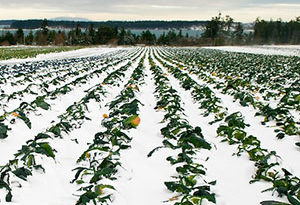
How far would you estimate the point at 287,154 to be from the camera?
13.0 ft

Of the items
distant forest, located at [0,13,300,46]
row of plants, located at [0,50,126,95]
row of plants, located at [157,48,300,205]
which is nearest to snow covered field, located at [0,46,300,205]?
row of plants, located at [157,48,300,205]

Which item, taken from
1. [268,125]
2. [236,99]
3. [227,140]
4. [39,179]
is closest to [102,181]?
[39,179]

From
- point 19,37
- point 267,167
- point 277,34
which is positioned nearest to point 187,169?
A: point 267,167

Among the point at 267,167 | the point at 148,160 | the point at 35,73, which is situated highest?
the point at 35,73

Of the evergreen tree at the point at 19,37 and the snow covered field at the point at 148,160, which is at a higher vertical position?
the evergreen tree at the point at 19,37

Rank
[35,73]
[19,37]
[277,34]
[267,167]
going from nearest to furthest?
[267,167], [35,73], [19,37], [277,34]

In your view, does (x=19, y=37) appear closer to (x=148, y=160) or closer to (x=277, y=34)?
(x=277, y=34)

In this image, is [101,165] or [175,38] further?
[175,38]

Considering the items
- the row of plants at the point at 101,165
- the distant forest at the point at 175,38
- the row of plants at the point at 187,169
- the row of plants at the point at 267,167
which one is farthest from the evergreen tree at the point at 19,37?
the row of plants at the point at 267,167

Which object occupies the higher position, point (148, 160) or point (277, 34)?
point (277, 34)

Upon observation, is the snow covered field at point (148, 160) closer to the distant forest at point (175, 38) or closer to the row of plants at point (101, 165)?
the row of plants at point (101, 165)

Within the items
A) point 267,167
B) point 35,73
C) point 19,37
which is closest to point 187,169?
point 267,167

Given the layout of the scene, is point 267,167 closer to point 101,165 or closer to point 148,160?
point 148,160

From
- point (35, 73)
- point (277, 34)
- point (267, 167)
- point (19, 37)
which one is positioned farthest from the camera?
point (277, 34)
